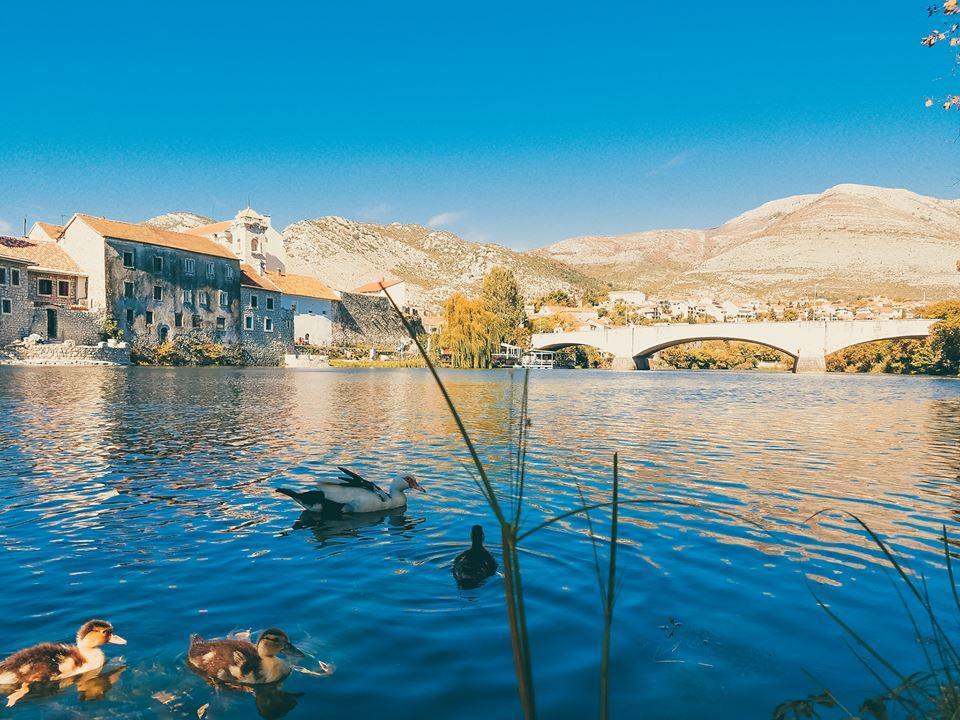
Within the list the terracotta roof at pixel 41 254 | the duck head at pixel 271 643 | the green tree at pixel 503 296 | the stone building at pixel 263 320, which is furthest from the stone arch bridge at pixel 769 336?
the duck head at pixel 271 643

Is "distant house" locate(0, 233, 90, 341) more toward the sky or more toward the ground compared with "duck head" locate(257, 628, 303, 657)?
more toward the sky

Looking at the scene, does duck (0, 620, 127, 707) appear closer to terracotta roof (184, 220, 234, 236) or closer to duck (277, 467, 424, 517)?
duck (277, 467, 424, 517)

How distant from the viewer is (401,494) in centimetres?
933

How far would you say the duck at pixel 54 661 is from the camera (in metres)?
4.26

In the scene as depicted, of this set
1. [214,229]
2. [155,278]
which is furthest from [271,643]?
[214,229]

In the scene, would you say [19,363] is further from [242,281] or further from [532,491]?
[532,491]

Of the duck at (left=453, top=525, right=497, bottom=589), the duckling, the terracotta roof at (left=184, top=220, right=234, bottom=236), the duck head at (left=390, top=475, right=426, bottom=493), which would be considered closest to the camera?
the duckling

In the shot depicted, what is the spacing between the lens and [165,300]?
66625mm

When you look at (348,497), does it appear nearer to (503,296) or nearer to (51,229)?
(51,229)

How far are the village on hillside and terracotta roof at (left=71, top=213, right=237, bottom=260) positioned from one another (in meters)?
0.14

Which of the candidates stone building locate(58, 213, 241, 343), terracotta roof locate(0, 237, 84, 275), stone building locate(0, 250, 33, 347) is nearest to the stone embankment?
stone building locate(0, 250, 33, 347)

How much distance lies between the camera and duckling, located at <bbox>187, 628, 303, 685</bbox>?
14.6ft

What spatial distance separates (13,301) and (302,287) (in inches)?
1361

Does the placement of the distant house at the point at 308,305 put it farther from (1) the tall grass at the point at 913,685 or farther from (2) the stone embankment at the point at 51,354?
(1) the tall grass at the point at 913,685
